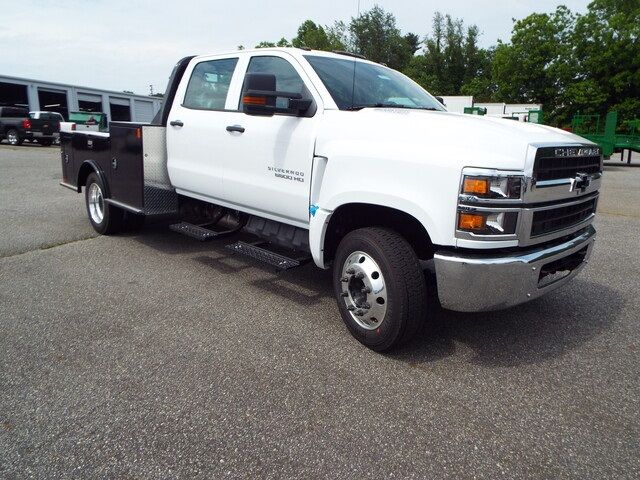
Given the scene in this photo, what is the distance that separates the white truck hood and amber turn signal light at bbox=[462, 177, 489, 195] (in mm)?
86

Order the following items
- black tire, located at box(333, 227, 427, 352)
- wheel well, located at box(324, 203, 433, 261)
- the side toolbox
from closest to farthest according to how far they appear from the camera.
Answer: black tire, located at box(333, 227, 427, 352), wheel well, located at box(324, 203, 433, 261), the side toolbox

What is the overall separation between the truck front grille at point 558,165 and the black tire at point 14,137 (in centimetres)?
2819

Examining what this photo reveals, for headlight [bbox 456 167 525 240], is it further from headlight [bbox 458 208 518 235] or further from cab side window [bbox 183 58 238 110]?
cab side window [bbox 183 58 238 110]

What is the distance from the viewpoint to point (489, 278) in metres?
2.91

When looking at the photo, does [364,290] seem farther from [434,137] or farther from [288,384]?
[434,137]

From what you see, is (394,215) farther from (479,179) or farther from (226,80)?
(226,80)

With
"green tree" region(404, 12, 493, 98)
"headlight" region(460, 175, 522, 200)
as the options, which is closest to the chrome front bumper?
"headlight" region(460, 175, 522, 200)

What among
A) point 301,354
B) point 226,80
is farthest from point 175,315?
point 226,80

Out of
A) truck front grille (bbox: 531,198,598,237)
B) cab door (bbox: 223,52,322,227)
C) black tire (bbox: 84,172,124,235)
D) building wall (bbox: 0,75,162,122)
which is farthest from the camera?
building wall (bbox: 0,75,162,122)

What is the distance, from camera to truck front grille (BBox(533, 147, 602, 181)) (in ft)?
9.56

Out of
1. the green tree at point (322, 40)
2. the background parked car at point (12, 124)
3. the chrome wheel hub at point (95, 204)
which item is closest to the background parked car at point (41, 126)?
the background parked car at point (12, 124)

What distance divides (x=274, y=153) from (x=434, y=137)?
4.94 feet

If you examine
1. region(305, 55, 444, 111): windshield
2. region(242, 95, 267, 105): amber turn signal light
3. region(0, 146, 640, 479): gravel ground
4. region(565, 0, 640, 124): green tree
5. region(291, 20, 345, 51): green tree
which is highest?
region(291, 20, 345, 51): green tree

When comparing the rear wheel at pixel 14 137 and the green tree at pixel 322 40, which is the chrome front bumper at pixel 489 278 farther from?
the green tree at pixel 322 40
